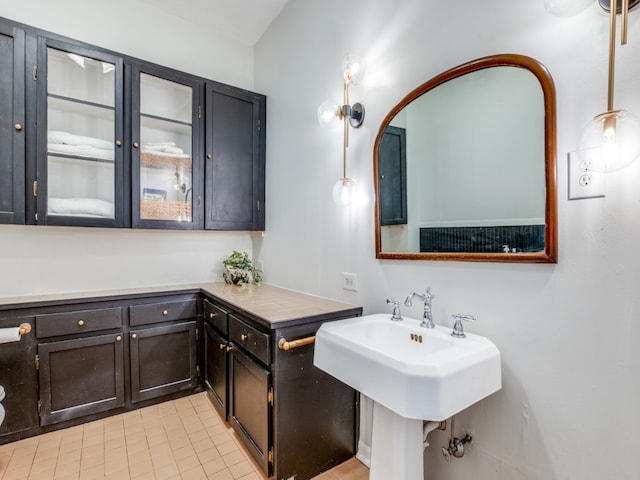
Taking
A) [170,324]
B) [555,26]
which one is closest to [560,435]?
[555,26]

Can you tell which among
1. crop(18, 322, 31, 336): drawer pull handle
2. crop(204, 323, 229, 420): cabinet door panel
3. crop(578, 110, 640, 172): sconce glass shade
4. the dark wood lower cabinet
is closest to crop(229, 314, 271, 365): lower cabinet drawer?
the dark wood lower cabinet

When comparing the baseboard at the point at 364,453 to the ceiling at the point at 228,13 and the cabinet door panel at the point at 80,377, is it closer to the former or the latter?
the cabinet door panel at the point at 80,377

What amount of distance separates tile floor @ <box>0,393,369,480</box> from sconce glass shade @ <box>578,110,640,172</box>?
1.68m

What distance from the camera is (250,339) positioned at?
165 centimetres

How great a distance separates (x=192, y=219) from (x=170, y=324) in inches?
31.0

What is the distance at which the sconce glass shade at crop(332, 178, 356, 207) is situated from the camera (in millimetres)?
1771

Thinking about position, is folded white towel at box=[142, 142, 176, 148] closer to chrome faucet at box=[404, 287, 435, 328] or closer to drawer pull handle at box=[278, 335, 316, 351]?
drawer pull handle at box=[278, 335, 316, 351]

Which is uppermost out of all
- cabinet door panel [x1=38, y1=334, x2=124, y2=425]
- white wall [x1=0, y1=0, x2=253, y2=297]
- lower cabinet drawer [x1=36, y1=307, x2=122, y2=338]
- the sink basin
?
white wall [x1=0, y1=0, x2=253, y2=297]

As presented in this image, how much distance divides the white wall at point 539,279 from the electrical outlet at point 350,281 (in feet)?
0.15

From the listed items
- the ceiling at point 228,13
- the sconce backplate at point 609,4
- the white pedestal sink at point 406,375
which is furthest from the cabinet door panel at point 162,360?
the sconce backplate at point 609,4

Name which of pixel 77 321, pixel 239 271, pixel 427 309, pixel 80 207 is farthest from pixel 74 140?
pixel 427 309

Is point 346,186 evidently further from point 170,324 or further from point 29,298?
point 29,298

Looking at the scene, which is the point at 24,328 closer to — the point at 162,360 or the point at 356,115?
the point at 162,360

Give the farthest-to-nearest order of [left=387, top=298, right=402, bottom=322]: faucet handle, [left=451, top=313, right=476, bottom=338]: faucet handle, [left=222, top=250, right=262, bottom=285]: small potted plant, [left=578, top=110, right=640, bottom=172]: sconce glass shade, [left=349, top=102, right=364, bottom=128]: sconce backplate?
1. [left=222, top=250, right=262, bottom=285]: small potted plant
2. [left=349, top=102, right=364, bottom=128]: sconce backplate
3. [left=387, top=298, right=402, bottom=322]: faucet handle
4. [left=451, top=313, right=476, bottom=338]: faucet handle
5. [left=578, top=110, right=640, bottom=172]: sconce glass shade
